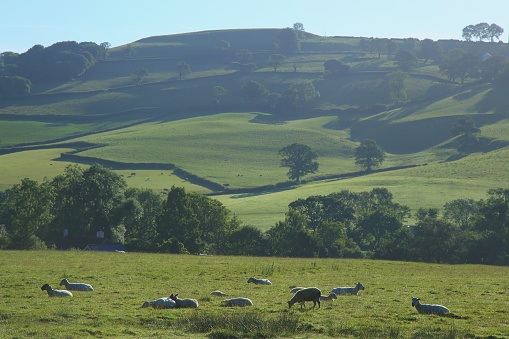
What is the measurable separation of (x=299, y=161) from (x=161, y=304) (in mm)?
122741

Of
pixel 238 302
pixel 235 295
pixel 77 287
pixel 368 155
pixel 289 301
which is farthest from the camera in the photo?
pixel 368 155

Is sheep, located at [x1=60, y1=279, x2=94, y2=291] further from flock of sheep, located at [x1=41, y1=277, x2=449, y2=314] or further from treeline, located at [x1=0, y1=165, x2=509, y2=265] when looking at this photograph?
treeline, located at [x1=0, y1=165, x2=509, y2=265]

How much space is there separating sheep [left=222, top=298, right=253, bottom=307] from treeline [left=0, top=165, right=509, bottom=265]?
123 ft

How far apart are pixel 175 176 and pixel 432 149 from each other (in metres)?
83.1

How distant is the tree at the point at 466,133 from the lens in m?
161

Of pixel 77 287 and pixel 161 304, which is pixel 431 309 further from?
pixel 77 287

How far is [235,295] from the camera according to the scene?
26.3 meters

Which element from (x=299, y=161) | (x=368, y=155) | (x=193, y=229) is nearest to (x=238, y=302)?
(x=193, y=229)

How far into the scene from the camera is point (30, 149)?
533ft

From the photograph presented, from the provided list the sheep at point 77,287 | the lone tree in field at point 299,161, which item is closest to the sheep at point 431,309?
the sheep at point 77,287

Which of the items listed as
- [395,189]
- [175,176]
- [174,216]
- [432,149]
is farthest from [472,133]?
[174,216]

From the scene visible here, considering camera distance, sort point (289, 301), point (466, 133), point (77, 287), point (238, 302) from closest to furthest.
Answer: point (289, 301), point (238, 302), point (77, 287), point (466, 133)

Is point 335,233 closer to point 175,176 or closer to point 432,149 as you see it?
point 175,176

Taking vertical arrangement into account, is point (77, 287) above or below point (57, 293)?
below
